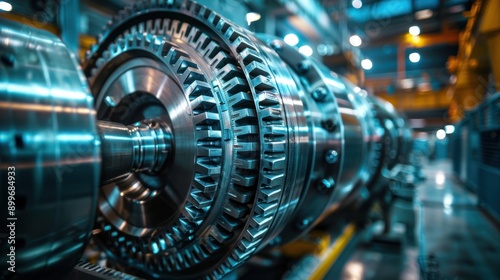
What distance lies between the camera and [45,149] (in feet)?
1.23

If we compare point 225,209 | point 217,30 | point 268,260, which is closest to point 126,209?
point 225,209

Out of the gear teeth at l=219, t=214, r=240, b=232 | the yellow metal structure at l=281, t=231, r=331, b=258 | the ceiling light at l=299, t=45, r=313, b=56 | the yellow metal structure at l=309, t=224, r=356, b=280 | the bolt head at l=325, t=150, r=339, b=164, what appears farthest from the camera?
the yellow metal structure at l=281, t=231, r=331, b=258

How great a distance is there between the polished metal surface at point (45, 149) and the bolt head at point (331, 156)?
69 centimetres

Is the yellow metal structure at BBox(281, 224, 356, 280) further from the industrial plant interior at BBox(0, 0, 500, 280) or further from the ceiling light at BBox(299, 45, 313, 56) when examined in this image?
the ceiling light at BBox(299, 45, 313, 56)

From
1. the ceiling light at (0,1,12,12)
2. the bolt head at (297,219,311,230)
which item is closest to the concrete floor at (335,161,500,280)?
the bolt head at (297,219,311,230)

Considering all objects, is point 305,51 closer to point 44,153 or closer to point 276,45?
point 276,45

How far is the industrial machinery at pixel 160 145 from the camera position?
1.29 ft

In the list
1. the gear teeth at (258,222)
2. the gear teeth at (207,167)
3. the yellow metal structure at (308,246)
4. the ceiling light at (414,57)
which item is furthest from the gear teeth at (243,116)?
the ceiling light at (414,57)

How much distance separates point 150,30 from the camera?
30.7 inches

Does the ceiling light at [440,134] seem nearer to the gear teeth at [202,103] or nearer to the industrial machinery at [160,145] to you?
the industrial machinery at [160,145]

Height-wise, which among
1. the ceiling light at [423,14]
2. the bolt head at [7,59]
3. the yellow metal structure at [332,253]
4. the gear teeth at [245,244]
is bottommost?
the yellow metal structure at [332,253]

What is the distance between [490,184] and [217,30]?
2.89 m

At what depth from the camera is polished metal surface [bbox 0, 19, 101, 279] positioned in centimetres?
36

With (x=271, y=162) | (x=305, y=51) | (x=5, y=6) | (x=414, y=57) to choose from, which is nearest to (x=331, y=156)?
(x=271, y=162)
